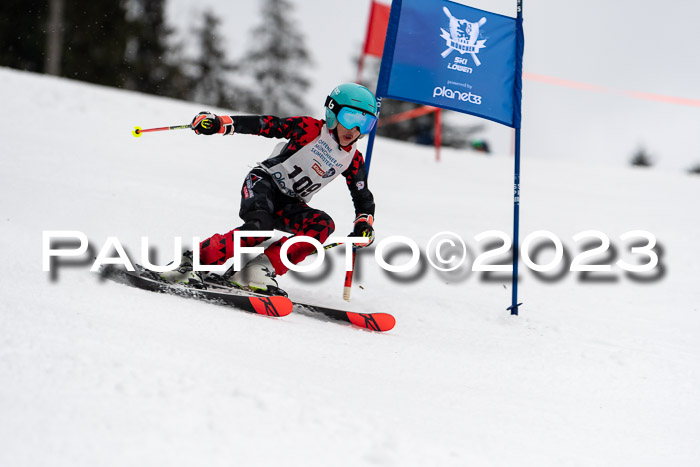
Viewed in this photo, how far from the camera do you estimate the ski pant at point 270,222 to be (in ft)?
12.8

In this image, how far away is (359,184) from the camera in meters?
4.18

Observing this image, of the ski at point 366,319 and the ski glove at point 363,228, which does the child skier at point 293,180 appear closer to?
the ski glove at point 363,228

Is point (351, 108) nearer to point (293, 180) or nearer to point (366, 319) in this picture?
point (293, 180)

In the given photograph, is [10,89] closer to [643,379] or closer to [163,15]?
[643,379]

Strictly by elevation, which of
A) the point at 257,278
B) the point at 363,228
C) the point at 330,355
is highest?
the point at 363,228

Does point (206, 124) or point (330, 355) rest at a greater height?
point (206, 124)

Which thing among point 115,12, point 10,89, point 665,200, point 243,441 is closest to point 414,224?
point 665,200

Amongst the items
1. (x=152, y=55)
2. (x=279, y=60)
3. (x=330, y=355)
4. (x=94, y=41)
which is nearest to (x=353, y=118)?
(x=330, y=355)

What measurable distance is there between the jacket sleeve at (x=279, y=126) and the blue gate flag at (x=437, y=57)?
0.75 meters

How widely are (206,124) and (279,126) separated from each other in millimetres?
469

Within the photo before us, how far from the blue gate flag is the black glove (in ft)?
4.29

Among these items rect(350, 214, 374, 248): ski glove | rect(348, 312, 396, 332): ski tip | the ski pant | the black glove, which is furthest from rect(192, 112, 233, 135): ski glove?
rect(348, 312, 396, 332): ski tip

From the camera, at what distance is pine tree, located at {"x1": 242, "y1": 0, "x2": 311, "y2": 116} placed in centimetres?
3056

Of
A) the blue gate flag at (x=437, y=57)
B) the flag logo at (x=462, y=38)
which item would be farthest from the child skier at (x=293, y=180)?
the flag logo at (x=462, y=38)
